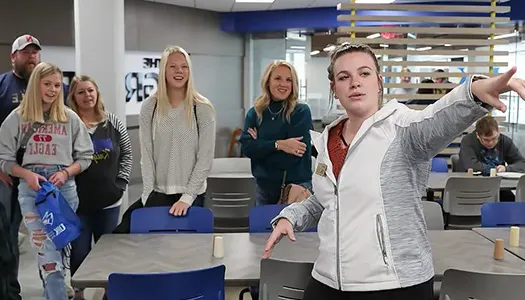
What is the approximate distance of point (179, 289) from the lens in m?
2.23

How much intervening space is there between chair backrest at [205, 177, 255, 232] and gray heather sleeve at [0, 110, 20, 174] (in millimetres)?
1614

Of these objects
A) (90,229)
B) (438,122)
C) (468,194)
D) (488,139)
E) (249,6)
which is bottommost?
(90,229)

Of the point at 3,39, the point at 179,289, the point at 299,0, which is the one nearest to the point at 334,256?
the point at 179,289

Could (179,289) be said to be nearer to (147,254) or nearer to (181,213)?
(147,254)

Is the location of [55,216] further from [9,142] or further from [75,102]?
[75,102]

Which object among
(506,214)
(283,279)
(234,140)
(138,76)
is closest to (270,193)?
(506,214)

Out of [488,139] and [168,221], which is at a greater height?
[488,139]

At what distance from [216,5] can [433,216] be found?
7287 millimetres

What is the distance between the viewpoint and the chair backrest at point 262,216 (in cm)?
336

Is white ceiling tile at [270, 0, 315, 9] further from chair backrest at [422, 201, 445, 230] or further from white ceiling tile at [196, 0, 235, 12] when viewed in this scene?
chair backrest at [422, 201, 445, 230]

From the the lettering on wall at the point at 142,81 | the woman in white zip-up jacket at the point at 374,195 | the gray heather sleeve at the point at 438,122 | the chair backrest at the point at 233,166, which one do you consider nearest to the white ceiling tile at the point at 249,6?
the the lettering on wall at the point at 142,81

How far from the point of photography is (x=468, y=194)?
→ 183 inches

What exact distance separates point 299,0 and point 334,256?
26.4 ft

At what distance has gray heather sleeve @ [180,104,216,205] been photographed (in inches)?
130
